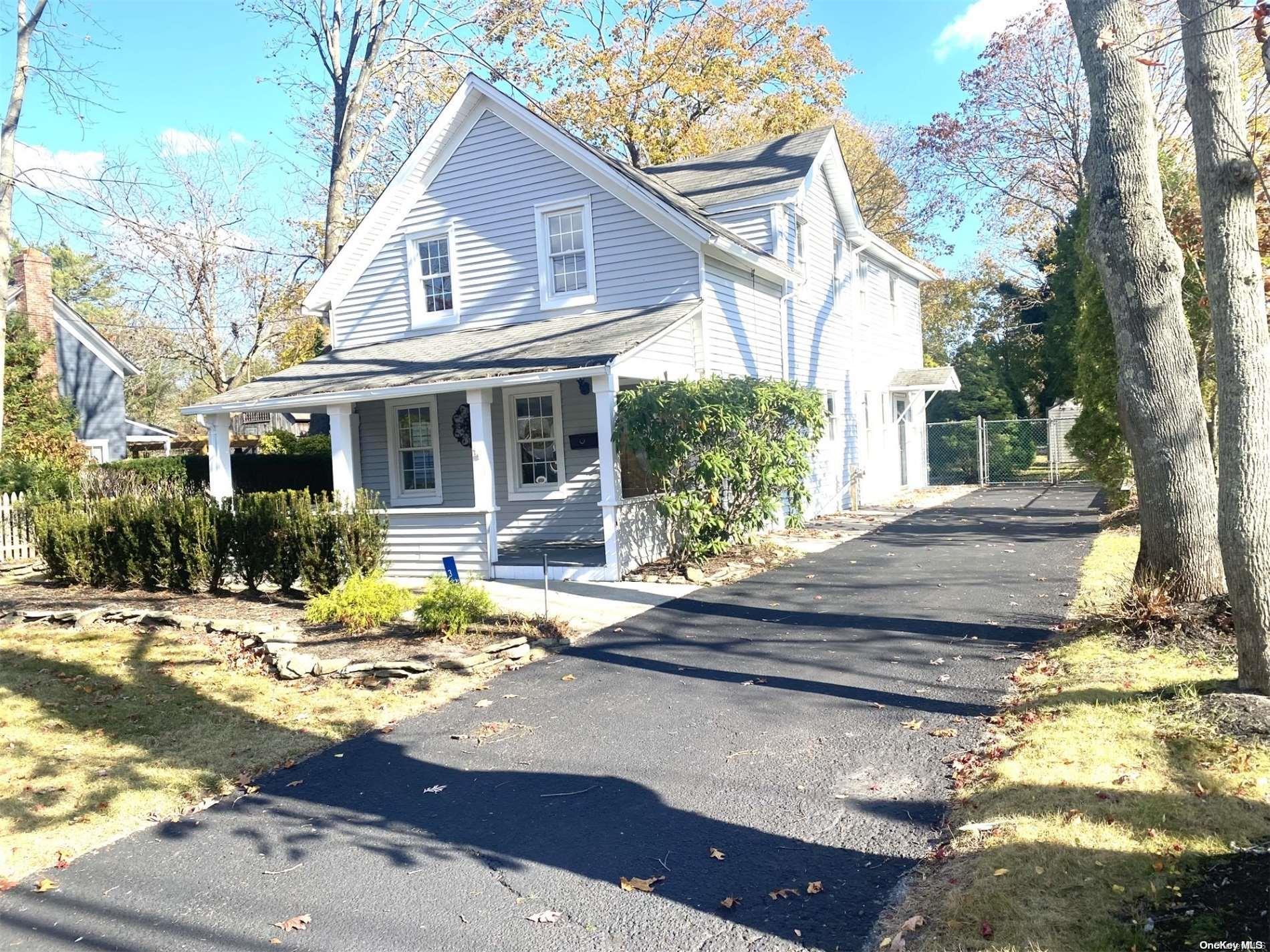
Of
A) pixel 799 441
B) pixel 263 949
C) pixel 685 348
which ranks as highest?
pixel 685 348

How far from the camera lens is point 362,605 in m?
9.32

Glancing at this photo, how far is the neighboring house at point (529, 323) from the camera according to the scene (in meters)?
12.9

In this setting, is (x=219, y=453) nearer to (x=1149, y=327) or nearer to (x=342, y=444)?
(x=342, y=444)

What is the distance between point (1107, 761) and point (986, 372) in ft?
112

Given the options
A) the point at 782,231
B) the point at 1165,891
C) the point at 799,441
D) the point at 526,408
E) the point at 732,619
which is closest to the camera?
the point at 1165,891

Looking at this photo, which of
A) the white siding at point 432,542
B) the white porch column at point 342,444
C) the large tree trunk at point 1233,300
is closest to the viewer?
the large tree trunk at point 1233,300

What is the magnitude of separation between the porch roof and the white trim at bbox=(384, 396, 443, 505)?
100cm

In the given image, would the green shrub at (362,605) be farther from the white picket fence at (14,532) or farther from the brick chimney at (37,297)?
the brick chimney at (37,297)

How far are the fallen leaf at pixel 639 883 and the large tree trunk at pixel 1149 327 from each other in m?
5.45

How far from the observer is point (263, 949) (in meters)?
3.66

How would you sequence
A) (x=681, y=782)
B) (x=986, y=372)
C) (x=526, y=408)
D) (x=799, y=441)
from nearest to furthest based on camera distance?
(x=681, y=782)
(x=799, y=441)
(x=526, y=408)
(x=986, y=372)

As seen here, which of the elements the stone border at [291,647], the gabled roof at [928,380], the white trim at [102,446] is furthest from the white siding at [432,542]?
the white trim at [102,446]

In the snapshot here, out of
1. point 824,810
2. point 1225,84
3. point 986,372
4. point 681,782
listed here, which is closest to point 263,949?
point 681,782

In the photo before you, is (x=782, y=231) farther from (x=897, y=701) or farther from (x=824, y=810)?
(x=824, y=810)
